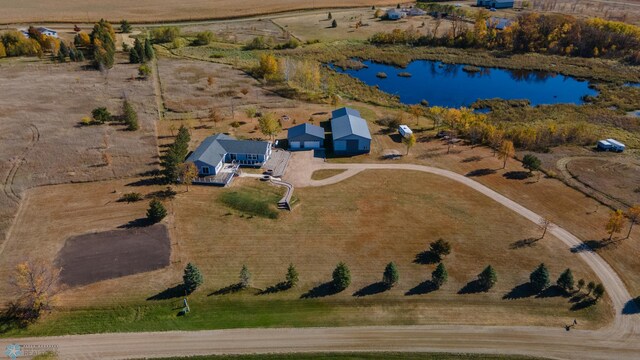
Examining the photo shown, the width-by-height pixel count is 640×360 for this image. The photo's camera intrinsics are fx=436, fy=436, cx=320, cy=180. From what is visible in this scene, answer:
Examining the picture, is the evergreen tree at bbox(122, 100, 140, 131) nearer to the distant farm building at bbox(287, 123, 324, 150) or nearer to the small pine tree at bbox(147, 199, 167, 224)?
the distant farm building at bbox(287, 123, 324, 150)

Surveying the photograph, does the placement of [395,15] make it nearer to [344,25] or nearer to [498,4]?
Answer: [344,25]

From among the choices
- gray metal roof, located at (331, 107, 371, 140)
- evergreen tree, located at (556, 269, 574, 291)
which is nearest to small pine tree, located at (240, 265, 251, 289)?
gray metal roof, located at (331, 107, 371, 140)

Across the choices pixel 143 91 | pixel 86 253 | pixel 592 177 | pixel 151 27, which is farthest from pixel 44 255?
pixel 151 27

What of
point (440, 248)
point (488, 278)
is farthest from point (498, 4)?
point (488, 278)

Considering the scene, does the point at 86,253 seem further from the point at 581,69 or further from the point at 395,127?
the point at 581,69

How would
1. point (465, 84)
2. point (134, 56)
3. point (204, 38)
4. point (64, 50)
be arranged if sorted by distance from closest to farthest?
point (134, 56)
point (465, 84)
point (64, 50)
point (204, 38)

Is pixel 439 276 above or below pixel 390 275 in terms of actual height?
below

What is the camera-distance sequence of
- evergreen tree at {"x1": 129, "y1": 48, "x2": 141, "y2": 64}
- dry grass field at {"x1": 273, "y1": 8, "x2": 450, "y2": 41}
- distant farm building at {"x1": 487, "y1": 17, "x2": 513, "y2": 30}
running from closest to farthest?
evergreen tree at {"x1": 129, "y1": 48, "x2": 141, "y2": 64}, distant farm building at {"x1": 487, "y1": 17, "x2": 513, "y2": 30}, dry grass field at {"x1": 273, "y1": 8, "x2": 450, "y2": 41}
